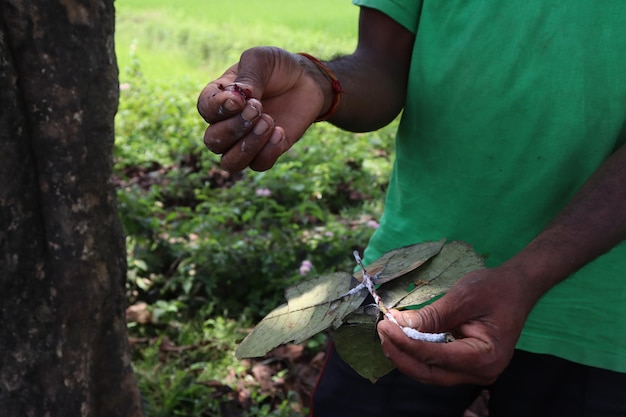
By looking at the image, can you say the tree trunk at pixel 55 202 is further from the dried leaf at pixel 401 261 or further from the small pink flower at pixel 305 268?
the small pink flower at pixel 305 268

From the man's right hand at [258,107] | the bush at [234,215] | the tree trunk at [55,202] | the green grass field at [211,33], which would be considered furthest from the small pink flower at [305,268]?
the green grass field at [211,33]

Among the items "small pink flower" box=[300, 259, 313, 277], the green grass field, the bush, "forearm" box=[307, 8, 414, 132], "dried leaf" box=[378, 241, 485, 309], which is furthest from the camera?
the green grass field

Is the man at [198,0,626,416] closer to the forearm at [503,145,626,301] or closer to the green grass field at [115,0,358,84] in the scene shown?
the forearm at [503,145,626,301]

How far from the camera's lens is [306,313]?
3.46 ft

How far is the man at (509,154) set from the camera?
1119 millimetres

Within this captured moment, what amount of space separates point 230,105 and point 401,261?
387mm

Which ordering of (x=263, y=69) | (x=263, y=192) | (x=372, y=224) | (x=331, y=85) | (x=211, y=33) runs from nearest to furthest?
(x=263, y=69), (x=331, y=85), (x=372, y=224), (x=263, y=192), (x=211, y=33)

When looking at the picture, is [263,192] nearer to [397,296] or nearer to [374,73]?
[374,73]

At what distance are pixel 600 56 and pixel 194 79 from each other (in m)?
4.86

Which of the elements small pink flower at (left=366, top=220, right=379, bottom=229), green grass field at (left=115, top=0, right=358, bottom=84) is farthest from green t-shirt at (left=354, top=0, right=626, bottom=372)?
green grass field at (left=115, top=0, right=358, bottom=84)

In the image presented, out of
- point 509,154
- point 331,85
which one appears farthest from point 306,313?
point 509,154

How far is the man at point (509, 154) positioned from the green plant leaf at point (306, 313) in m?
0.17

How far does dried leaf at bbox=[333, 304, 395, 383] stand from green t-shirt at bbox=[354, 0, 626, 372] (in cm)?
44

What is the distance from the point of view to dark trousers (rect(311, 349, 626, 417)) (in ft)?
4.25
